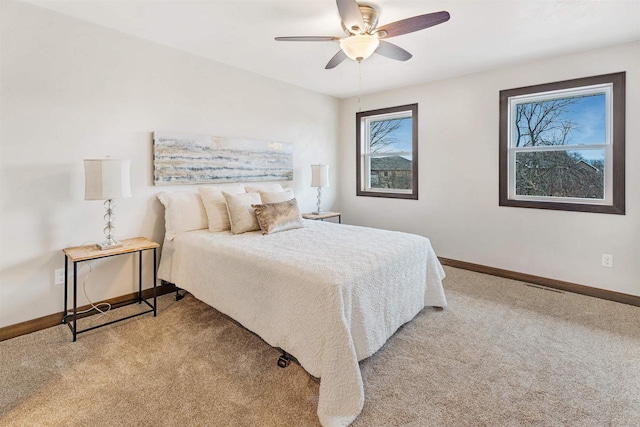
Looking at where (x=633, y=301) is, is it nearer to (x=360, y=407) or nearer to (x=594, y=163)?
(x=594, y=163)

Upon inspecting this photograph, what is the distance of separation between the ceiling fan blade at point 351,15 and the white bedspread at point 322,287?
1.57 meters

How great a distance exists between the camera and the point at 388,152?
15.9 ft

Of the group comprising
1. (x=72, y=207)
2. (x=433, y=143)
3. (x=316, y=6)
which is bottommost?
(x=72, y=207)

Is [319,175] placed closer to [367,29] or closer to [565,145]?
[367,29]

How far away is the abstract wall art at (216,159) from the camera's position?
3078mm

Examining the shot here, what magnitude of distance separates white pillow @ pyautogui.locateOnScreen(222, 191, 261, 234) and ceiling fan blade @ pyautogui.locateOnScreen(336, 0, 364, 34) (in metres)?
1.74

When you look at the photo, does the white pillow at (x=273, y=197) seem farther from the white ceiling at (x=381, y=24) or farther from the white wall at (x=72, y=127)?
the white ceiling at (x=381, y=24)

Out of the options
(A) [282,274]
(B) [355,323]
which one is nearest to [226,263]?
(A) [282,274]

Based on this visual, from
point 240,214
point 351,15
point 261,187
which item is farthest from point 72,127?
point 351,15

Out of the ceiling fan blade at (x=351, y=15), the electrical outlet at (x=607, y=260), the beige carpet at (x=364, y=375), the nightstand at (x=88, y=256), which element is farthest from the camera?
the electrical outlet at (x=607, y=260)

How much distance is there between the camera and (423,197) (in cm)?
438

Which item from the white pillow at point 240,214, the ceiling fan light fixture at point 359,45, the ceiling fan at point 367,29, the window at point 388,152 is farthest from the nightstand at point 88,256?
the window at point 388,152

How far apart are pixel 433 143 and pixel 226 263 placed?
319 centimetres

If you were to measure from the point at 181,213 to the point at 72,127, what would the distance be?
1.08 metres
